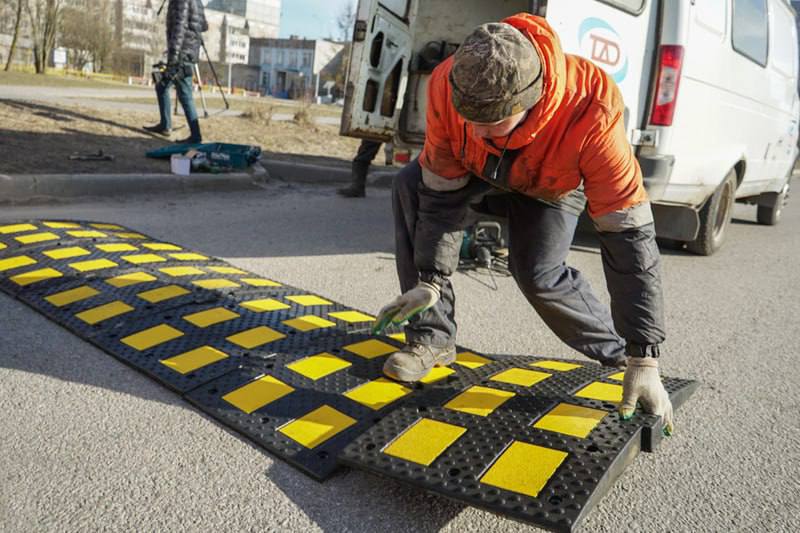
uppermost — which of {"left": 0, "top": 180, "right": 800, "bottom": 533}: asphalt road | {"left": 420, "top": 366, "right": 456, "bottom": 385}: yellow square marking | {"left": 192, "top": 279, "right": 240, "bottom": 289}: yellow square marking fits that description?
{"left": 192, "top": 279, "right": 240, "bottom": 289}: yellow square marking

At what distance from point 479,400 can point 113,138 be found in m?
7.44

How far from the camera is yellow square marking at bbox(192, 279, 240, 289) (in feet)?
11.7

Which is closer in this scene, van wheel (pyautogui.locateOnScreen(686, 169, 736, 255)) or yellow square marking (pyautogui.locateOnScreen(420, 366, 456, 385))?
yellow square marking (pyautogui.locateOnScreen(420, 366, 456, 385))

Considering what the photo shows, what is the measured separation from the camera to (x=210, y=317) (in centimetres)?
311

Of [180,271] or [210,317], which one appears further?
[180,271]

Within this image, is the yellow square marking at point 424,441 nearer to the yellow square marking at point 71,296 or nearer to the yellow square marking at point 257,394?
the yellow square marking at point 257,394

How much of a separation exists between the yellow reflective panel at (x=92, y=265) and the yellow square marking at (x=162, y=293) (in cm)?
49

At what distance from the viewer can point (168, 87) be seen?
8.25 meters

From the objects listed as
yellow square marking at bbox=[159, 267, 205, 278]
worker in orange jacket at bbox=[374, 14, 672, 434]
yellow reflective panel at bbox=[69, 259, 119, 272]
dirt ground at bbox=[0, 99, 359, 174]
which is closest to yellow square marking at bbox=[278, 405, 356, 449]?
worker in orange jacket at bbox=[374, 14, 672, 434]

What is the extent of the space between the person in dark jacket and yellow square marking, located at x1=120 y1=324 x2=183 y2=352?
5.58m

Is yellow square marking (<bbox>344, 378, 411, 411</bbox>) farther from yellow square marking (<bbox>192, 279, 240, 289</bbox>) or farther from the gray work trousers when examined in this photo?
yellow square marking (<bbox>192, 279, 240, 289</bbox>)

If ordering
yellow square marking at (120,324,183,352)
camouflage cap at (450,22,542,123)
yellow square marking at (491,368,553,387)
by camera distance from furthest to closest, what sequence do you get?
yellow square marking at (120,324,183,352) < yellow square marking at (491,368,553,387) < camouflage cap at (450,22,542,123)

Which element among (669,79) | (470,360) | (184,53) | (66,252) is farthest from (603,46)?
(184,53)

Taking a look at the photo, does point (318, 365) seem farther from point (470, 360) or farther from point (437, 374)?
point (470, 360)
